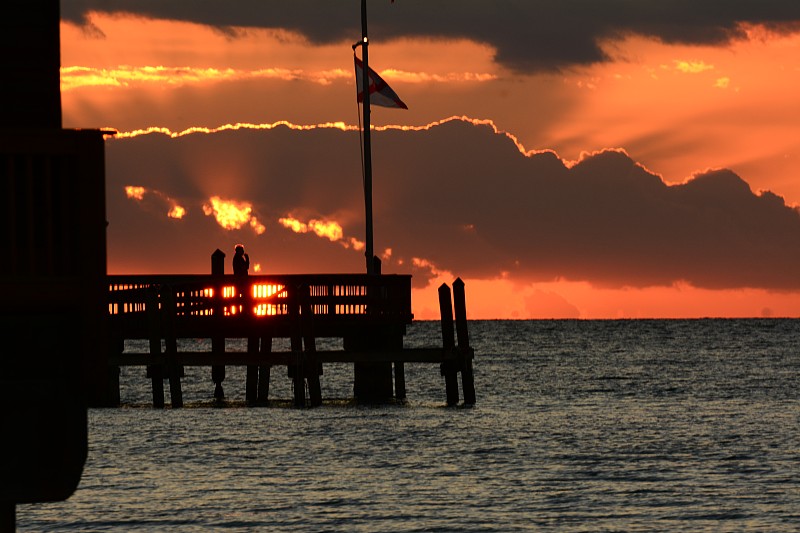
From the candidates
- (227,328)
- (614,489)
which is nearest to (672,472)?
(614,489)

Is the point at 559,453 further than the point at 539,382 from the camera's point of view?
No

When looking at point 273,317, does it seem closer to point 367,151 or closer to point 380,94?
point 367,151

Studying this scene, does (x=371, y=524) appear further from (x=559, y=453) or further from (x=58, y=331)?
(x=559, y=453)

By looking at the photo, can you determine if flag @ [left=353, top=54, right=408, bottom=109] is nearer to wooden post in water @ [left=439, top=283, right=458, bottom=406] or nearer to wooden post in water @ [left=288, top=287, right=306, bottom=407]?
wooden post in water @ [left=439, top=283, right=458, bottom=406]

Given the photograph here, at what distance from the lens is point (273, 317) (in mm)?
35469

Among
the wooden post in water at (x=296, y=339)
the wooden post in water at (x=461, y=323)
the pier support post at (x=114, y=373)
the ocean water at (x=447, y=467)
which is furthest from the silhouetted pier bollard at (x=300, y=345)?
the pier support post at (x=114, y=373)

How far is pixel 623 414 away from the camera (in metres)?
41.8

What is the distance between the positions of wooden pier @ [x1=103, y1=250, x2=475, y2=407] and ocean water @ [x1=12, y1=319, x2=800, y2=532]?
1.53 m

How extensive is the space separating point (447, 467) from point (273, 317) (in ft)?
32.7

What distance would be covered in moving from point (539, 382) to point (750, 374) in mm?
12512

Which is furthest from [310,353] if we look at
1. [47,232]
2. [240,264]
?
[47,232]

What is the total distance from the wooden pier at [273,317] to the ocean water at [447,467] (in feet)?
5.03

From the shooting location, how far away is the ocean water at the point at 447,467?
20062mm

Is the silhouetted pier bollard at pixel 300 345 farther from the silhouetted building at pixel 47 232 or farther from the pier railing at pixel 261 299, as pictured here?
the silhouetted building at pixel 47 232
